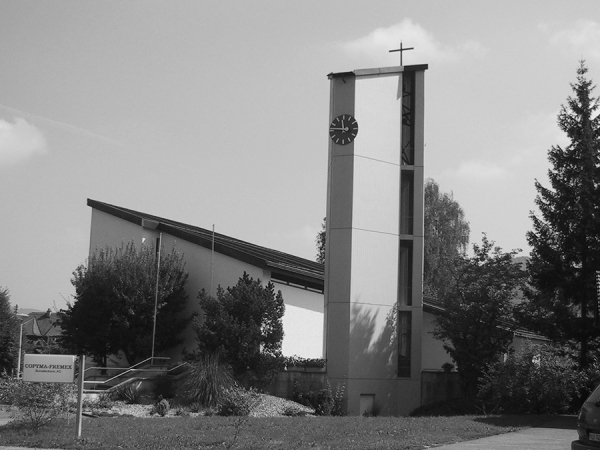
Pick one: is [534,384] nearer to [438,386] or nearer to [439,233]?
[438,386]

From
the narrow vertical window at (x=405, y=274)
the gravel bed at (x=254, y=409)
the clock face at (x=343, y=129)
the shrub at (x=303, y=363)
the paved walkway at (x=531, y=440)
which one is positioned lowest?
the gravel bed at (x=254, y=409)

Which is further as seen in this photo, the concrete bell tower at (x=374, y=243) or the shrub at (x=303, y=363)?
the concrete bell tower at (x=374, y=243)

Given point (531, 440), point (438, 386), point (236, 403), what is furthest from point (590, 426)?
point (438, 386)

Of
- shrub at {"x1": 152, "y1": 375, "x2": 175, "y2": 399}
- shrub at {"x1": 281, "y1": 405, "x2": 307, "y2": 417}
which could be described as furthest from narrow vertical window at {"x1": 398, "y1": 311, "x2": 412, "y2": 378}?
shrub at {"x1": 152, "y1": 375, "x2": 175, "y2": 399}

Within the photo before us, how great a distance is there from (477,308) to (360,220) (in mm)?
5156

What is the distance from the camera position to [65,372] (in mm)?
15523

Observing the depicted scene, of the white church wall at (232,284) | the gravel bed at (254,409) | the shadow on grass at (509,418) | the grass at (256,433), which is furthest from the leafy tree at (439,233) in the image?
the grass at (256,433)

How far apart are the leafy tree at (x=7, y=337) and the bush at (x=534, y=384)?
31.5 meters

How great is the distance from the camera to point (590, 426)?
1135 centimetres

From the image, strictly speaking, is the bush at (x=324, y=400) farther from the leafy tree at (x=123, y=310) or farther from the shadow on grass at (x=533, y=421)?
the leafy tree at (x=123, y=310)

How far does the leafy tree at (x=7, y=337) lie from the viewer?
45875mm

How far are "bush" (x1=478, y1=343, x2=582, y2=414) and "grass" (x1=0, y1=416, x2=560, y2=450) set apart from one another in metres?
3.62

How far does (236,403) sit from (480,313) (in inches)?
396

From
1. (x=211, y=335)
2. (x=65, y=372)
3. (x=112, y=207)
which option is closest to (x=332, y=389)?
(x=211, y=335)
